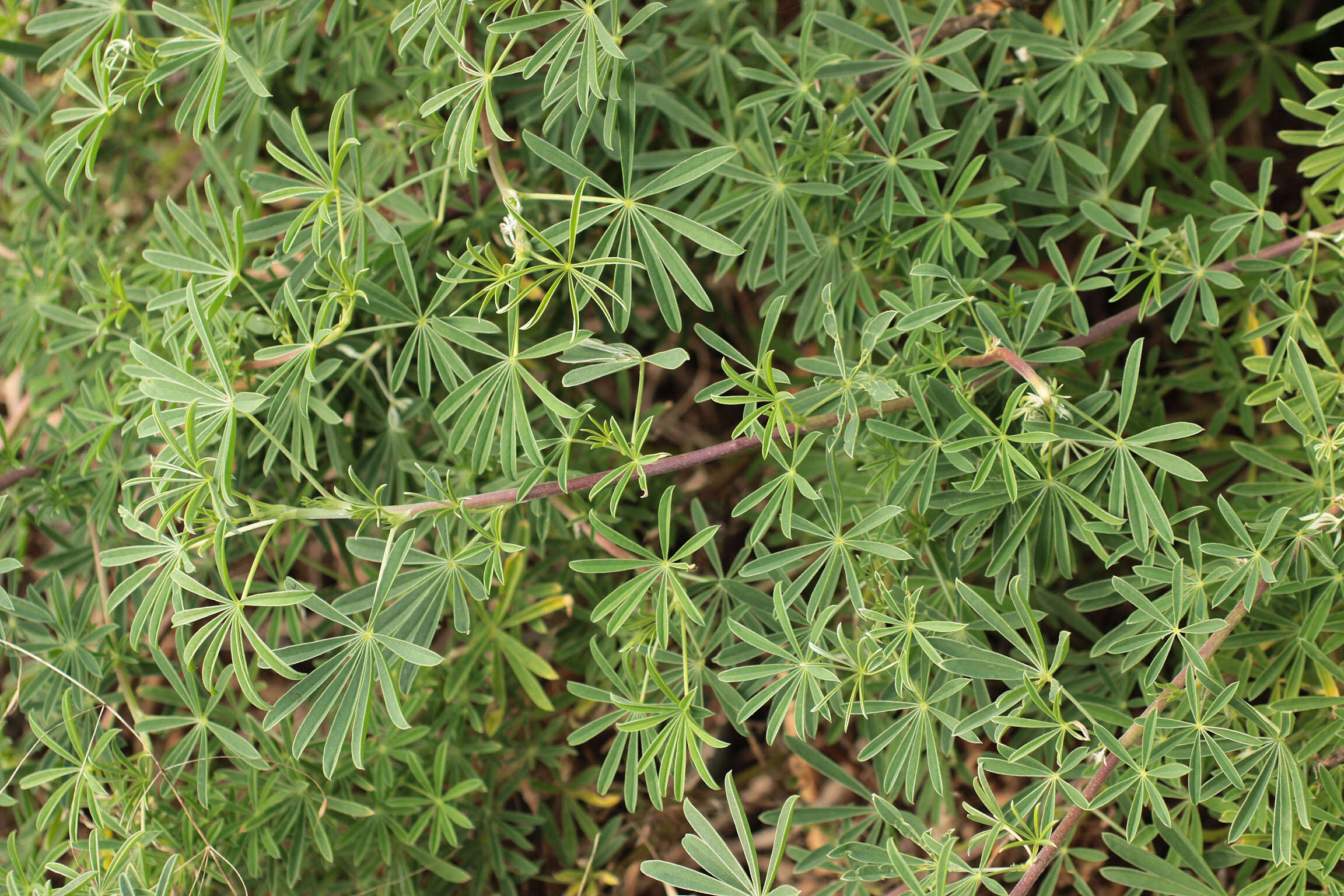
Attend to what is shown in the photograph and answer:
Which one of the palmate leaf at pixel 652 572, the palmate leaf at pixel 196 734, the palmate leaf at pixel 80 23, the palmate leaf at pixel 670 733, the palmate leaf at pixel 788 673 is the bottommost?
the palmate leaf at pixel 196 734

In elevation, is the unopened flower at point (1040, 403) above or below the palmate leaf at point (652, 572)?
above

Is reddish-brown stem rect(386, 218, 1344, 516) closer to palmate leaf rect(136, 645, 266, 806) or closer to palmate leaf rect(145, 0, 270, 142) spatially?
palmate leaf rect(136, 645, 266, 806)

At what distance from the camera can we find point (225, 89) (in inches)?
68.9

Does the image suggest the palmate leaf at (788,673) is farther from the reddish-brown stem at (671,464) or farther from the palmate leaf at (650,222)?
the palmate leaf at (650,222)

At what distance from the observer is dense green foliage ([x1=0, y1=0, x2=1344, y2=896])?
1.24 meters

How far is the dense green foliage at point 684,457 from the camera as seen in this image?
1240 mm

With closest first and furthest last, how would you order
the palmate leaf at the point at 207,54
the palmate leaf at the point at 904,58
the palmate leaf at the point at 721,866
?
the palmate leaf at the point at 721,866, the palmate leaf at the point at 207,54, the palmate leaf at the point at 904,58

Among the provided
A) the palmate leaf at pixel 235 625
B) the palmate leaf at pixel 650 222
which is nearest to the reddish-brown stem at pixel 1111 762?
the palmate leaf at pixel 650 222

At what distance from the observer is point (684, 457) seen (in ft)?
4.24

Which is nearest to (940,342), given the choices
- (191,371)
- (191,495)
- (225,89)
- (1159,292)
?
(1159,292)

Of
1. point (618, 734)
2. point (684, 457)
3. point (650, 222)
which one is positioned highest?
point (650, 222)

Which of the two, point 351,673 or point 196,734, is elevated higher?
point 351,673

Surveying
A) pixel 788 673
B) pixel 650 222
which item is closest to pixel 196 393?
pixel 650 222

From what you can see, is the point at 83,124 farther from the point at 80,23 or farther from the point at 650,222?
the point at 650,222
